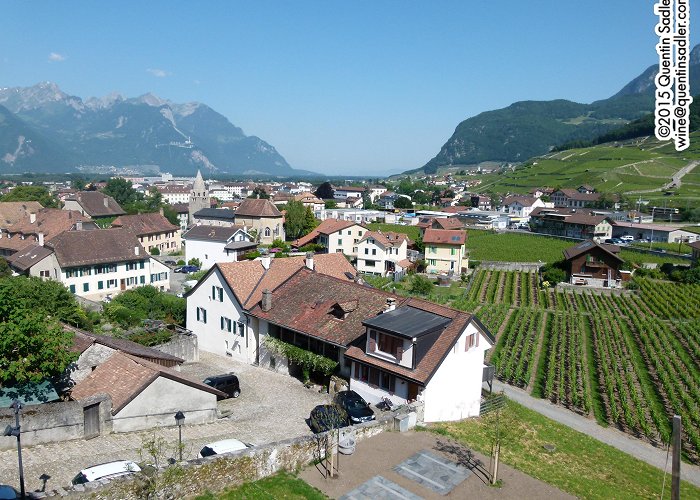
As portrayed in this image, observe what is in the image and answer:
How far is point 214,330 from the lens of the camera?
34188mm

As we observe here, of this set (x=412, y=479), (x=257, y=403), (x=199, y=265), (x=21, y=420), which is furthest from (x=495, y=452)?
(x=199, y=265)

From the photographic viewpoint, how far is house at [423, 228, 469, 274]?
7231 centimetres

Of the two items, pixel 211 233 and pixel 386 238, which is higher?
pixel 211 233

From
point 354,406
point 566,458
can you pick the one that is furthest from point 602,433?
point 354,406

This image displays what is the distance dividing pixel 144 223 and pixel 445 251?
49039mm

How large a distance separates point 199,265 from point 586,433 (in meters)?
55.8

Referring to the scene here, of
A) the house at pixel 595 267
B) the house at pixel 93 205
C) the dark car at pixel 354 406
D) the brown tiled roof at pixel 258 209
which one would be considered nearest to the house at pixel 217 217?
the brown tiled roof at pixel 258 209

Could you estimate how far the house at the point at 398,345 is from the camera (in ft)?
74.3

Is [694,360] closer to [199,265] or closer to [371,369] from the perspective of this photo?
[371,369]

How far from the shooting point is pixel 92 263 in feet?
167

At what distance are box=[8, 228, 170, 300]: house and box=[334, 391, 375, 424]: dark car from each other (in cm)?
3706

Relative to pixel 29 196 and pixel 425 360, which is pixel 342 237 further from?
pixel 29 196

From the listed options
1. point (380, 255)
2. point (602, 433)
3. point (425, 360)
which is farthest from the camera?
point (380, 255)

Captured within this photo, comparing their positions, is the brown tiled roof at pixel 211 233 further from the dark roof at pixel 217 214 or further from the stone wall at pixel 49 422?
the stone wall at pixel 49 422
